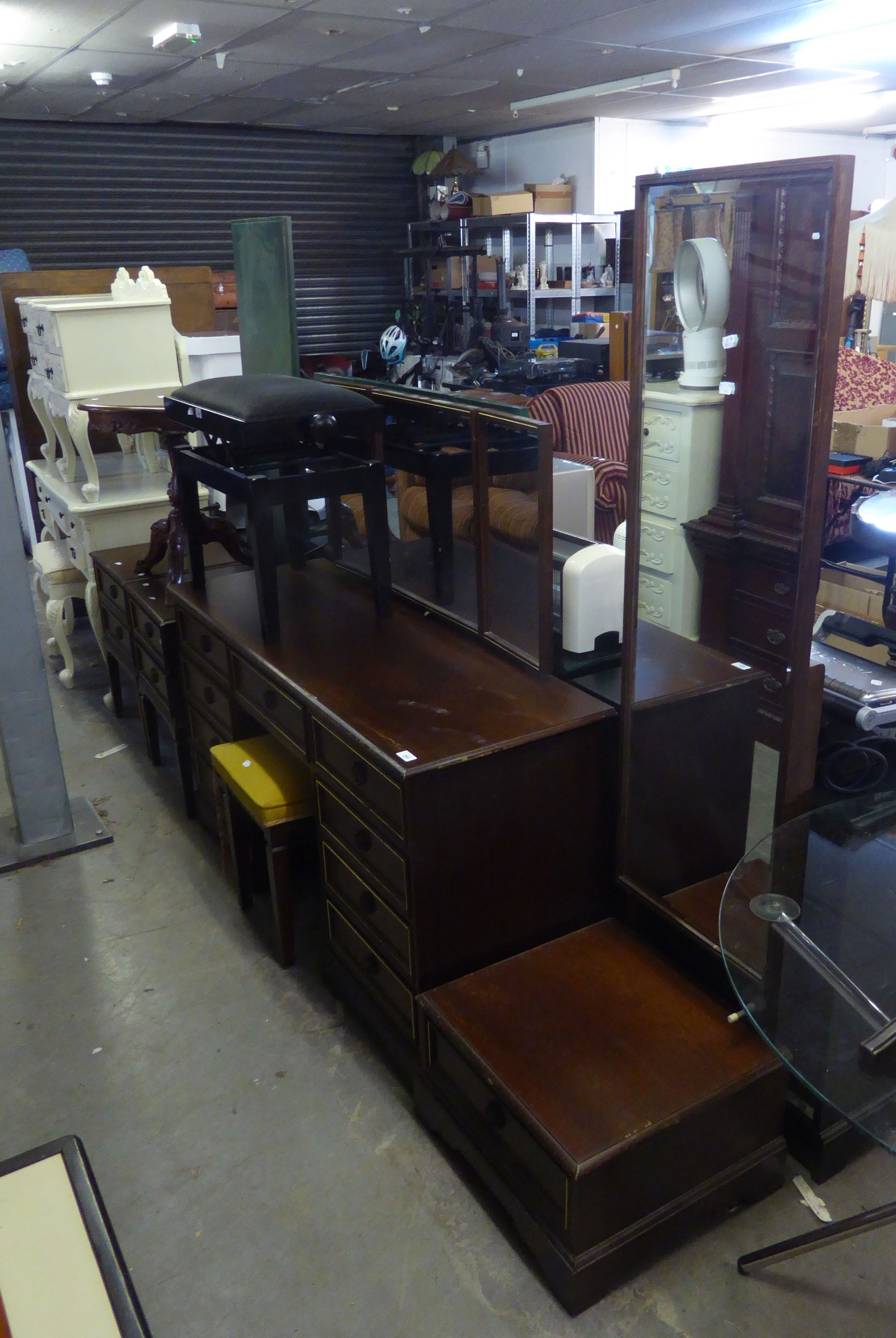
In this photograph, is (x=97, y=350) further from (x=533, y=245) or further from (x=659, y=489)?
(x=533, y=245)

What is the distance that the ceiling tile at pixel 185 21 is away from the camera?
4.23 meters

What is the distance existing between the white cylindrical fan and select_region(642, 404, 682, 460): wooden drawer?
0.06 m

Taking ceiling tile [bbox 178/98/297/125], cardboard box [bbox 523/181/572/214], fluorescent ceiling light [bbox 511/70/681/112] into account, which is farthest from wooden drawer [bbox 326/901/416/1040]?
cardboard box [bbox 523/181/572/214]

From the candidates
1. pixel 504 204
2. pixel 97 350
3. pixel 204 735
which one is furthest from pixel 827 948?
pixel 504 204

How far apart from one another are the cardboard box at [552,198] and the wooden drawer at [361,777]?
647cm

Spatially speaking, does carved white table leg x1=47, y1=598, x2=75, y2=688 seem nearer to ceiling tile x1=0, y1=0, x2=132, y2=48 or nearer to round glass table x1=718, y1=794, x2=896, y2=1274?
ceiling tile x1=0, y1=0, x2=132, y2=48

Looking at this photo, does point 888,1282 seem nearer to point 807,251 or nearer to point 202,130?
point 807,251

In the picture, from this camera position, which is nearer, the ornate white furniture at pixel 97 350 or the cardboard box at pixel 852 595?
the cardboard box at pixel 852 595

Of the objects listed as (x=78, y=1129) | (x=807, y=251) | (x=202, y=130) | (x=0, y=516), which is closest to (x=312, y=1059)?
(x=78, y=1129)

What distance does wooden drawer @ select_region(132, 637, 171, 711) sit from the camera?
3.22 meters

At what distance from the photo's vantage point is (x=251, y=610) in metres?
2.74

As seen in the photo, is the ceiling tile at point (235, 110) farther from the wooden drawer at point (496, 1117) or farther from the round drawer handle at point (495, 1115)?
the round drawer handle at point (495, 1115)

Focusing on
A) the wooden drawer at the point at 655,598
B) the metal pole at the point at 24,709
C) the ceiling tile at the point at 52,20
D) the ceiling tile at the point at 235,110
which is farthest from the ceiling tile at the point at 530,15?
the wooden drawer at the point at 655,598

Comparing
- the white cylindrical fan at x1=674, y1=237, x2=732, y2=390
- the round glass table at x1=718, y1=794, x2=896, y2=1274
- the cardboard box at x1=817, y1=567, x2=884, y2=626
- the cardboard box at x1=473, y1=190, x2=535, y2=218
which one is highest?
the cardboard box at x1=473, y1=190, x2=535, y2=218
